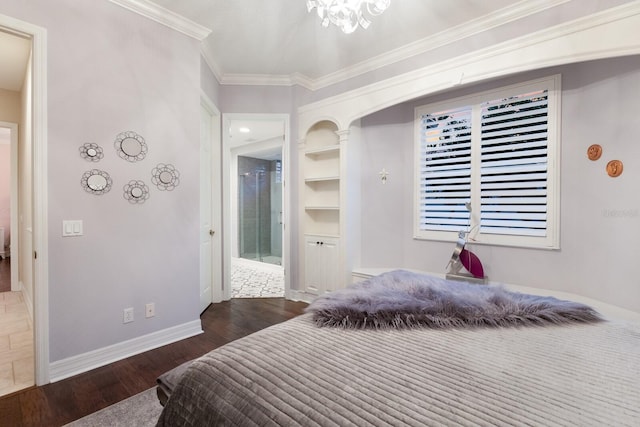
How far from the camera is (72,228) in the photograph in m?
2.07

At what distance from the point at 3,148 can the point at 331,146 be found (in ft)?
24.0

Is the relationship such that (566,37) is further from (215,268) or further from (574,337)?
(215,268)

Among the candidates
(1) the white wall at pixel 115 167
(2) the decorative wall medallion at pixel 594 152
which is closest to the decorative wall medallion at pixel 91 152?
(1) the white wall at pixel 115 167

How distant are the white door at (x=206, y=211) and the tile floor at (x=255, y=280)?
60 cm

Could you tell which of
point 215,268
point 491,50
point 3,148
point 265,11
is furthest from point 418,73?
point 3,148

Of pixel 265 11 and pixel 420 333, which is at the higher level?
pixel 265 11

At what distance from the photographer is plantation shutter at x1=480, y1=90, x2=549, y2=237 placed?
262 cm

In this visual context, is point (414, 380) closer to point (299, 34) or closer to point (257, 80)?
point (299, 34)

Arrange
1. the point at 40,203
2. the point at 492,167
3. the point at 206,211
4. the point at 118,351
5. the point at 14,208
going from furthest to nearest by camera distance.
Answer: the point at 14,208 → the point at 206,211 → the point at 492,167 → the point at 118,351 → the point at 40,203

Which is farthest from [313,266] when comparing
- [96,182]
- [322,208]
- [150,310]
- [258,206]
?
[258,206]

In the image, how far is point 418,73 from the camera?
2.85 metres

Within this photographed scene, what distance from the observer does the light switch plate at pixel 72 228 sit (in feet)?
6.70

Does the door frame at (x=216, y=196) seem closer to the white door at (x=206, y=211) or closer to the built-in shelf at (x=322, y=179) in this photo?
the white door at (x=206, y=211)

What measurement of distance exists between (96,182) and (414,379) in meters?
2.44
